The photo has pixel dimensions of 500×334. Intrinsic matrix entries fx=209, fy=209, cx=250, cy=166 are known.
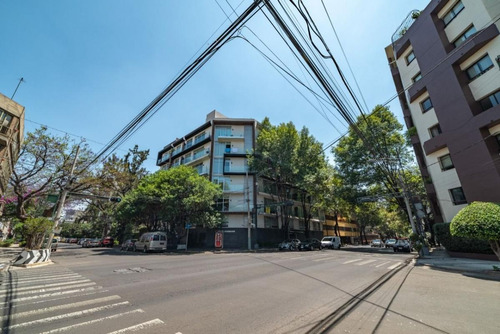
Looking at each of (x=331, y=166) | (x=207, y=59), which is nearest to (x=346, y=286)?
(x=207, y=59)

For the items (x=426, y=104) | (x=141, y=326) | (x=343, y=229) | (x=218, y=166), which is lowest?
(x=141, y=326)

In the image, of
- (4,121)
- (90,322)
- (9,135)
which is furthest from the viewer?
(9,135)

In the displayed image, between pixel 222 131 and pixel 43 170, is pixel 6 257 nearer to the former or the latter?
pixel 43 170

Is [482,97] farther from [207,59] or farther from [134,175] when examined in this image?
[134,175]

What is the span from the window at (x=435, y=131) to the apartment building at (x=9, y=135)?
37289 millimetres

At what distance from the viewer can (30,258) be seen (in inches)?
480

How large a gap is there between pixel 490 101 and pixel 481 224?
1138 cm

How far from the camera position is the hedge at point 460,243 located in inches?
574

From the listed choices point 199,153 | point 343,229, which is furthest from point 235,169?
point 343,229

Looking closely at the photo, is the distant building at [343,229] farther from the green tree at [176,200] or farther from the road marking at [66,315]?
the road marking at [66,315]

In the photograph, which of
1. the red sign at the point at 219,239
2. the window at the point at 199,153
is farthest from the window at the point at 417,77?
the window at the point at 199,153

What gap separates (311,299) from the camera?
18.7 ft

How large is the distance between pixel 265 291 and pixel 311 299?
145 cm

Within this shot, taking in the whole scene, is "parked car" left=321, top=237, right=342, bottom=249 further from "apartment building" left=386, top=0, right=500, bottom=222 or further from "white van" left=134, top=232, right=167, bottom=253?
"white van" left=134, top=232, right=167, bottom=253
